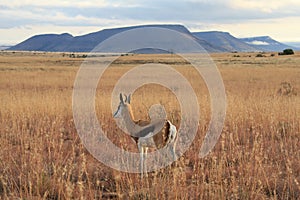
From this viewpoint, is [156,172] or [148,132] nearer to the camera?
[156,172]

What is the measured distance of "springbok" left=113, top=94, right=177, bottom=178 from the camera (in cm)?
618

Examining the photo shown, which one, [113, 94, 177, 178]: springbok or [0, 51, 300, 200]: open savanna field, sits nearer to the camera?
[0, 51, 300, 200]: open savanna field

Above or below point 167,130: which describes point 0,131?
below

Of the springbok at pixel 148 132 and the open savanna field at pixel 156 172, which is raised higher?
the springbok at pixel 148 132

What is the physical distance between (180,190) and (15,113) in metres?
7.01

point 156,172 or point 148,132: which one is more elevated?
point 148,132

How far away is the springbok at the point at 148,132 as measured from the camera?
6184 millimetres

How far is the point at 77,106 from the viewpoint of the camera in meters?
12.4

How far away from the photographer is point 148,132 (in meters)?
6.24

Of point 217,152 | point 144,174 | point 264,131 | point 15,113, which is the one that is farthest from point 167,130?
point 15,113

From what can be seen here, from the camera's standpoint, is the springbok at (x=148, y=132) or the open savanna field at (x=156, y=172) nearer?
the open savanna field at (x=156, y=172)

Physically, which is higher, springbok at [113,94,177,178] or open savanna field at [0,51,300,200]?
springbok at [113,94,177,178]

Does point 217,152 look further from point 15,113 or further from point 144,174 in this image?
point 15,113

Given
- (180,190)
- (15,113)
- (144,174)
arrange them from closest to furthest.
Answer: (180,190)
(144,174)
(15,113)
